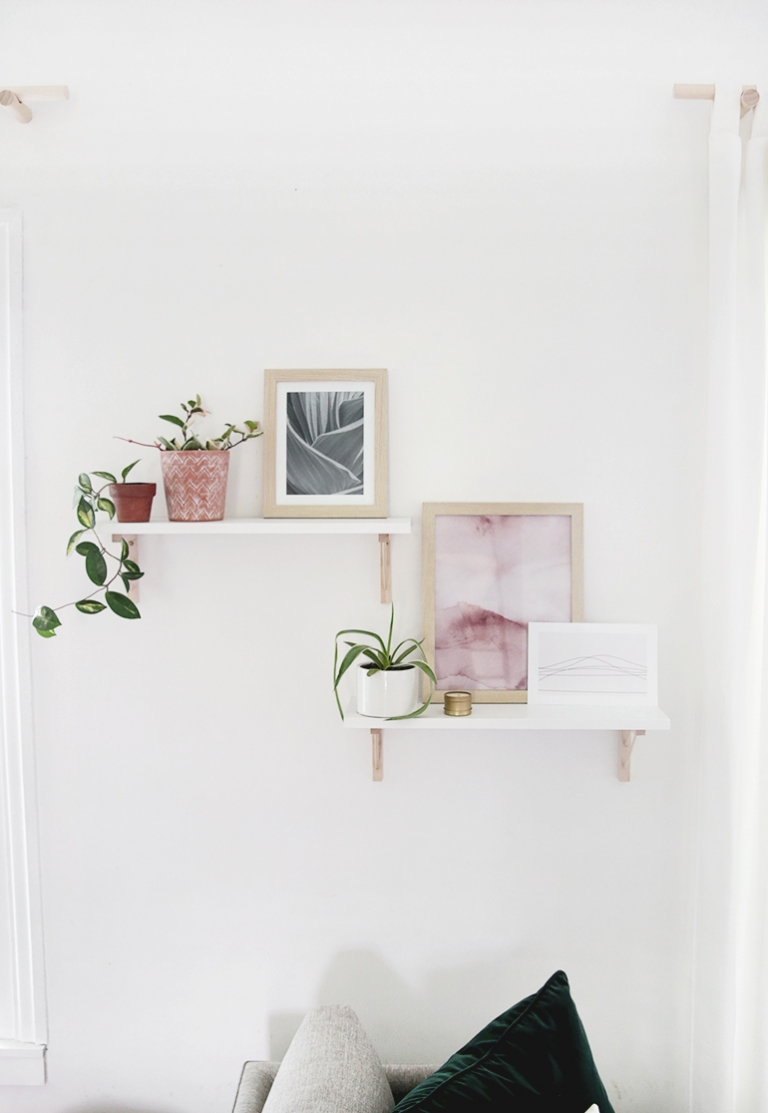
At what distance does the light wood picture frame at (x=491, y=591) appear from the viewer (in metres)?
1.56

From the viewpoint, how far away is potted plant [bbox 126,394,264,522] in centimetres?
145

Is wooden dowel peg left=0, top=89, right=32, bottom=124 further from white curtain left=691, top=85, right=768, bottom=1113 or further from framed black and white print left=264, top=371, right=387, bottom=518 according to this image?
white curtain left=691, top=85, right=768, bottom=1113

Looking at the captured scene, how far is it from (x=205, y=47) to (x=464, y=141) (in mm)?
541

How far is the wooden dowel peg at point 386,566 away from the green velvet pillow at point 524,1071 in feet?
2.43

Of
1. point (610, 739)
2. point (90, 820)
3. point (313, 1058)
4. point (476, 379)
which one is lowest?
point (313, 1058)

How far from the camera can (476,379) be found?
1.56m

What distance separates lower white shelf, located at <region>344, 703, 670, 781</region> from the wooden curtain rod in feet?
3.69

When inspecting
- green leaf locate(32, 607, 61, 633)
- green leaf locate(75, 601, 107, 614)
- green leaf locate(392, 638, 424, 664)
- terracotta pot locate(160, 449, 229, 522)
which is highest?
terracotta pot locate(160, 449, 229, 522)

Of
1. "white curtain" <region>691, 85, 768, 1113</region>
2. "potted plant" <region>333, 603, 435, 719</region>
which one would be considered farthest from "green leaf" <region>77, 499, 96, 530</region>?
"white curtain" <region>691, 85, 768, 1113</region>

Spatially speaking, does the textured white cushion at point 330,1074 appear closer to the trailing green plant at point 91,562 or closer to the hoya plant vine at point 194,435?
the trailing green plant at point 91,562

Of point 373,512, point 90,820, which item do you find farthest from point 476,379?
point 90,820

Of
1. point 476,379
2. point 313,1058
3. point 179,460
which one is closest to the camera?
point 313,1058

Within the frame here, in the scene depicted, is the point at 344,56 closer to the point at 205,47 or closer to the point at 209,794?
the point at 205,47

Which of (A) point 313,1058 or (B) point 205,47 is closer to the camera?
(A) point 313,1058
